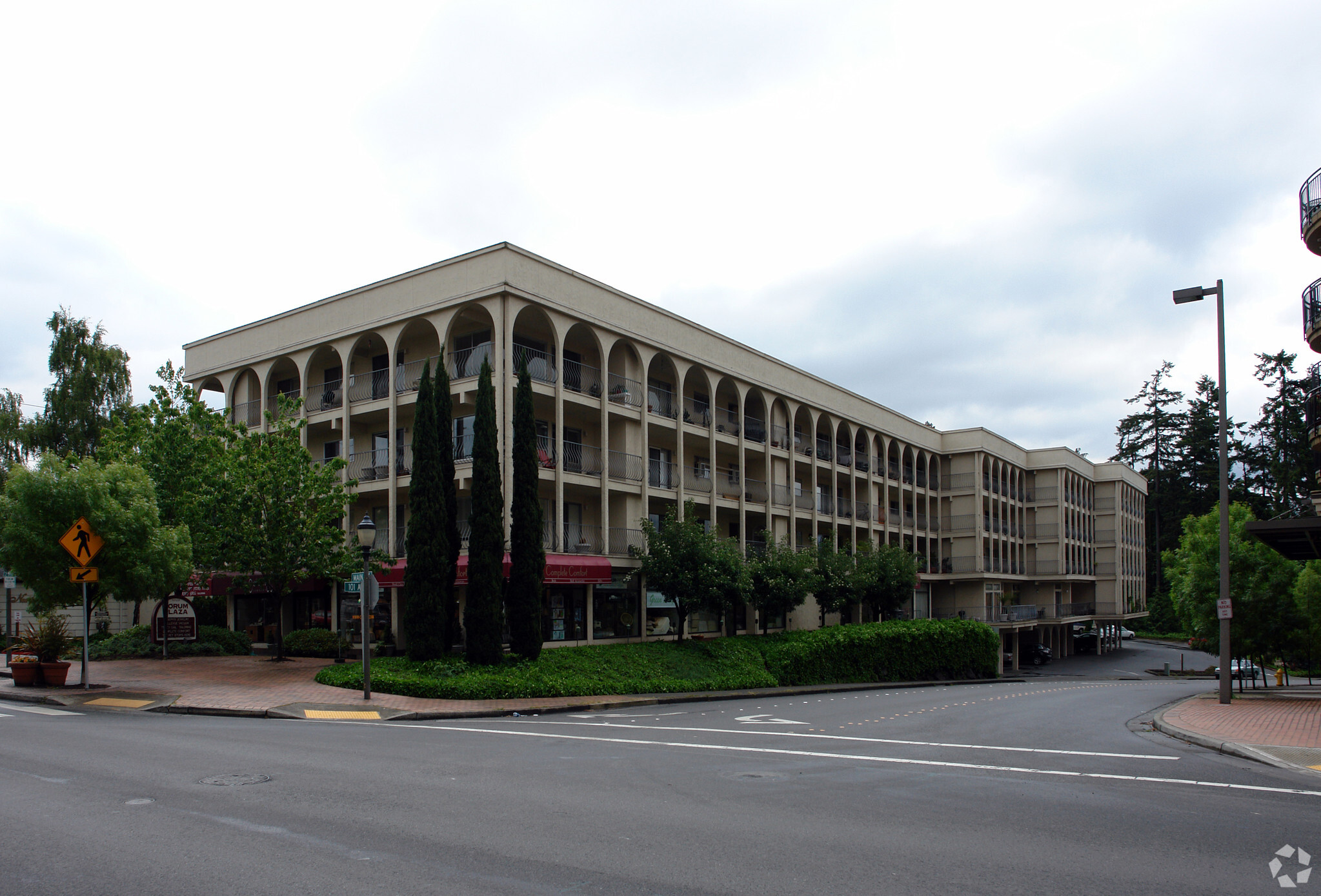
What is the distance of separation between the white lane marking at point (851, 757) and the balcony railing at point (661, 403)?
63.5ft

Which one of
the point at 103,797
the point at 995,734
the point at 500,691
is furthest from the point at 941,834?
the point at 500,691

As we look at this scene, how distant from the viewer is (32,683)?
69.1 feet

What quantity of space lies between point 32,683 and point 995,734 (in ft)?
69.0

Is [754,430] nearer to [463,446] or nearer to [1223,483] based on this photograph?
[463,446]

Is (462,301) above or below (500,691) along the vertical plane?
above

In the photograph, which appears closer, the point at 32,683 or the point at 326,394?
the point at 32,683

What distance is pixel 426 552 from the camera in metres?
24.4

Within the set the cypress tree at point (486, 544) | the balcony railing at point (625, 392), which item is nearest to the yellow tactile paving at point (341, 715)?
the cypress tree at point (486, 544)

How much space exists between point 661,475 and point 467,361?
9.05 m

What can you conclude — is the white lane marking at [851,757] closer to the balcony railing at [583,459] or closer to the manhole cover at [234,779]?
the manhole cover at [234,779]

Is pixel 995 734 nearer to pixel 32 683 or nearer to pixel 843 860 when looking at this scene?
pixel 843 860

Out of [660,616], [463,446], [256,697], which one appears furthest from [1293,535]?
[463,446]

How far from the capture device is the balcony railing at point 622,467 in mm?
32656

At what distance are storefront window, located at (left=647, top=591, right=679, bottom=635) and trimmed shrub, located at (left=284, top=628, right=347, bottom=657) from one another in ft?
35.2
